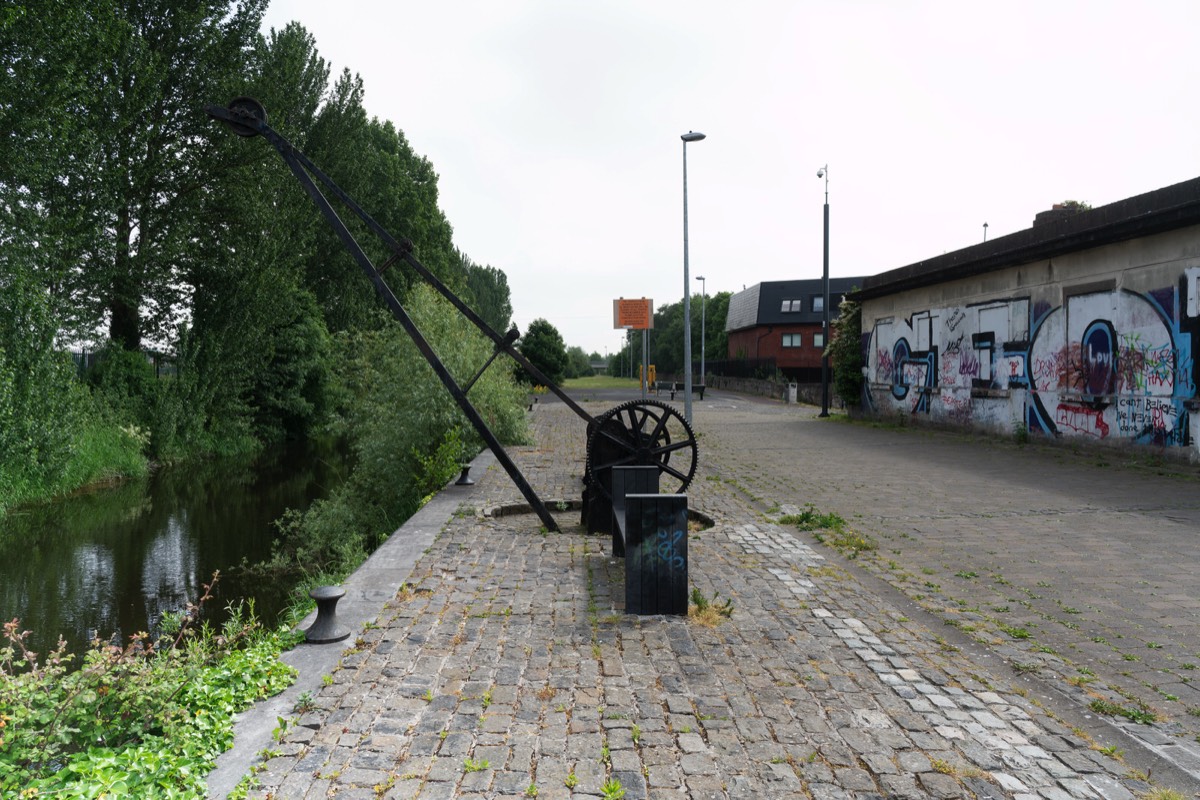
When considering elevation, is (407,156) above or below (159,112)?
above

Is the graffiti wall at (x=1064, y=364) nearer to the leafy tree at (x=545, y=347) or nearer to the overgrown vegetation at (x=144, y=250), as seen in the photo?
the overgrown vegetation at (x=144, y=250)

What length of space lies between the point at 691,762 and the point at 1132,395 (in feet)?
45.9

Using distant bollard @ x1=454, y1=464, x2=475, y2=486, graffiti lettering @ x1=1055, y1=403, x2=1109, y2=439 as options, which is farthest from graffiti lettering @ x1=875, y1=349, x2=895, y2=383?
distant bollard @ x1=454, y1=464, x2=475, y2=486

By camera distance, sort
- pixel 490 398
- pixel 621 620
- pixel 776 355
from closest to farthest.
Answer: pixel 621 620 < pixel 490 398 < pixel 776 355

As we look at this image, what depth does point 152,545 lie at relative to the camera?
11992 mm

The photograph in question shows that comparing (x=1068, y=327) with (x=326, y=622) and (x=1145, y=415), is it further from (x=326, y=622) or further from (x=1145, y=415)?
(x=326, y=622)

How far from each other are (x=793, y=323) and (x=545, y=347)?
20498 mm

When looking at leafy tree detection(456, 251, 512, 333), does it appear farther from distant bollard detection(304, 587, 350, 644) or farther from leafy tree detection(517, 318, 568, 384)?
distant bollard detection(304, 587, 350, 644)

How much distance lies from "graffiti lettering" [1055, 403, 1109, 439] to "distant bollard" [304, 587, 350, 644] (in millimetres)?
14504

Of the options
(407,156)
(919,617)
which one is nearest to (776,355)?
(407,156)

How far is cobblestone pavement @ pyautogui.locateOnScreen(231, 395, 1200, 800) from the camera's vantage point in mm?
3084

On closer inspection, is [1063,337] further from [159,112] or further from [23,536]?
[159,112]

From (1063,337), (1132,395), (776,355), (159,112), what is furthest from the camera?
(776,355)

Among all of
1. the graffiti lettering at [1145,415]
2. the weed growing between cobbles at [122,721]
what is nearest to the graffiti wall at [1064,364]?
the graffiti lettering at [1145,415]
